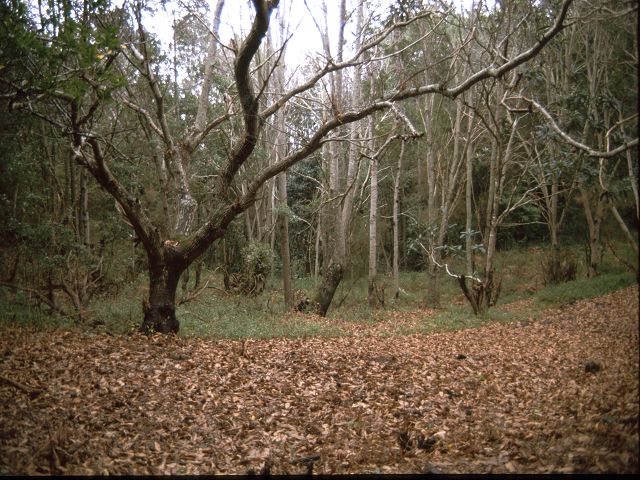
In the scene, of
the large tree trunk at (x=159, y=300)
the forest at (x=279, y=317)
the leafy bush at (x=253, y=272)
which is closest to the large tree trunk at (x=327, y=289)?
the forest at (x=279, y=317)

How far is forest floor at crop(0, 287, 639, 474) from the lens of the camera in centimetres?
223

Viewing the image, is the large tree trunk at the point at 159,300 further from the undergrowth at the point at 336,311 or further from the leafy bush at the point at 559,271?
the leafy bush at the point at 559,271

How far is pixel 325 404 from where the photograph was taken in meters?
4.86

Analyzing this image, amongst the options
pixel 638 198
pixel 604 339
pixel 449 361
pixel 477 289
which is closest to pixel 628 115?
pixel 638 198

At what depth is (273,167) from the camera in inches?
297

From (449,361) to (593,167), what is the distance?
139 inches

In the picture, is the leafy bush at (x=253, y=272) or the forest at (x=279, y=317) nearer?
the forest at (x=279, y=317)

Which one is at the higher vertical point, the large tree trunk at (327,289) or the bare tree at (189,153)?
the bare tree at (189,153)

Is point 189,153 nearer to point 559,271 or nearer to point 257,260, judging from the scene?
point 257,260

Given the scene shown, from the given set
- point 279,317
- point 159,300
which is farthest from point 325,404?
point 279,317

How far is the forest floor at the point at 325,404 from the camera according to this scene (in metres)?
2.23

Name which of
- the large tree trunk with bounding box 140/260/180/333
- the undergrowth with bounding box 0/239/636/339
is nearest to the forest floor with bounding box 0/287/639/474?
the large tree trunk with bounding box 140/260/180/333

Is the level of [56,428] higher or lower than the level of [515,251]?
lower

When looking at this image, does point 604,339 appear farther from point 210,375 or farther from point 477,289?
point 477,289
